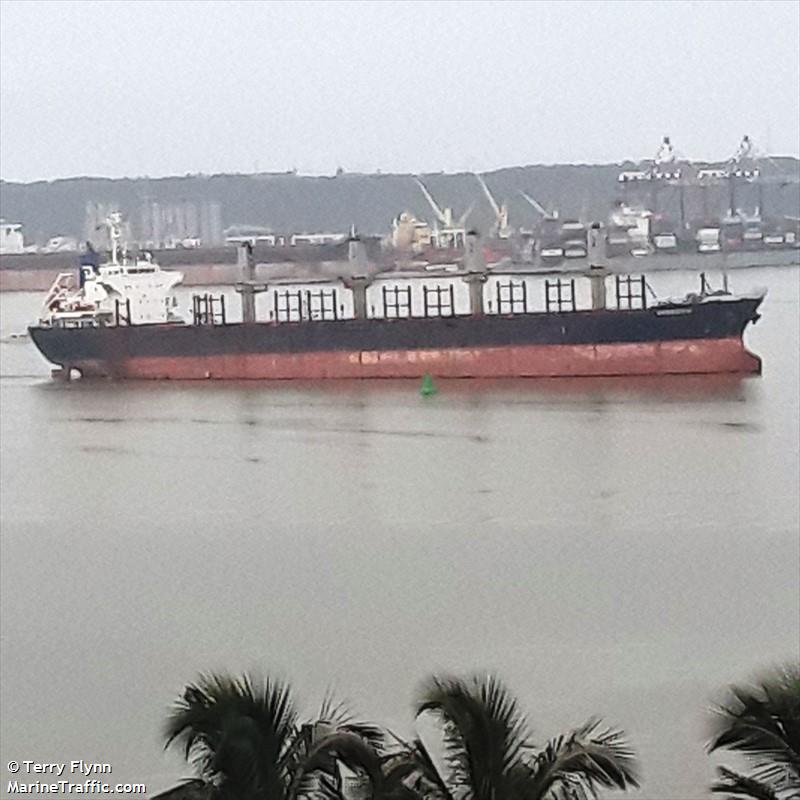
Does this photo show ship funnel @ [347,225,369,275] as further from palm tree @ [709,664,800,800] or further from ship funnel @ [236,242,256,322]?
palm tree @ [709,664,800,800]

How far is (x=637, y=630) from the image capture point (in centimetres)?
511

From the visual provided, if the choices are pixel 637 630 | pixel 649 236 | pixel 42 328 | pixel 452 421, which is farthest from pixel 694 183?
pixel 637 630

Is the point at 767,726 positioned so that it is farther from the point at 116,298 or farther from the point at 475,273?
the point at 116,298

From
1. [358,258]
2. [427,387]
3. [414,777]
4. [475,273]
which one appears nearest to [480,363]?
[427,387]

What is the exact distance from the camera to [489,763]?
1.69m

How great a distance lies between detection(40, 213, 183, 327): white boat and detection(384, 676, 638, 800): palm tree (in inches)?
522

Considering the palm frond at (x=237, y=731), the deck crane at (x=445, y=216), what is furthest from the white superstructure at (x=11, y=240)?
the palm frond at (x=237, y=731)

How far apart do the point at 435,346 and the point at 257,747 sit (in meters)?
11.8

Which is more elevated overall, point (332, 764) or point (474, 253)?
point (474, 253)

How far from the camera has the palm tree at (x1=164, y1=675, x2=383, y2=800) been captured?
1.63 meters

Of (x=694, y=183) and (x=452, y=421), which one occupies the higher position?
(x=694, y=183)

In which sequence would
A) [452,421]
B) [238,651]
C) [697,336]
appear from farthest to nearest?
[697,336] → [452,421] → [238,651]

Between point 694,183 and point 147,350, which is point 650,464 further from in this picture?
point 694,183

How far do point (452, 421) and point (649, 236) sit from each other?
75.1 ft
